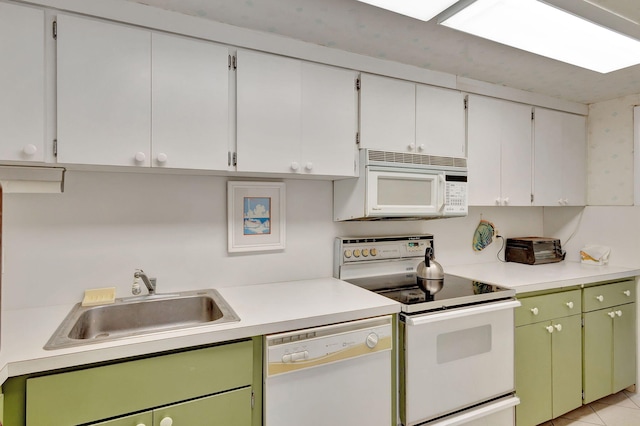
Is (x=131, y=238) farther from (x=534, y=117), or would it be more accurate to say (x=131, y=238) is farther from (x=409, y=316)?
(x=534, y=117)

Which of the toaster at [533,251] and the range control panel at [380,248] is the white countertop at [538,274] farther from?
the range control panel at [380,248]

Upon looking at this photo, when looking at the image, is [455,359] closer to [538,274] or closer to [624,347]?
[538,274]

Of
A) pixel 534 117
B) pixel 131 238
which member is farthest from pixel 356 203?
pixel 534 117

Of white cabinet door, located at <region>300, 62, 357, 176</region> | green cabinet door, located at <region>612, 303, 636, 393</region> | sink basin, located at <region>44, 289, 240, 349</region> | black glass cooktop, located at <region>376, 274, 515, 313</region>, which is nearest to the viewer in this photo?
sink basin, located at <region>44, 289, 240, 349</region>

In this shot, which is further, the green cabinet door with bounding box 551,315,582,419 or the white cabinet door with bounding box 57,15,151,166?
the green cabinet door with bounding box 551,315,582,419

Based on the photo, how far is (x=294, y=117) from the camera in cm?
184

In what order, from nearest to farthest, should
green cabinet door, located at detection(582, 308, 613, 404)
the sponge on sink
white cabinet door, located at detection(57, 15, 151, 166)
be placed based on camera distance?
white cabinet door, located at detection(57, 15, 151, 166), the sponge on sink, green cabinet door, located at detection(582, 308, 613, 404)

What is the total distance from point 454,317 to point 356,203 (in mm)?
791

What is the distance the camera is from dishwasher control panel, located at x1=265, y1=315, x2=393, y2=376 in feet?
4.72

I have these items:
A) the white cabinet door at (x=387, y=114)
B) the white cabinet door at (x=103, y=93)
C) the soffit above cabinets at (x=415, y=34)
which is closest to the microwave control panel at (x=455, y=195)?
the white cabinet door at (x=387, y=114)

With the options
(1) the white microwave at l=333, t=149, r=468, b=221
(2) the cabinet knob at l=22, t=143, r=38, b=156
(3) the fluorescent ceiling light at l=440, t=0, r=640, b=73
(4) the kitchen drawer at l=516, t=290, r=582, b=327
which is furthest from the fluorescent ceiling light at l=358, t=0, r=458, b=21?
(4) the kitchen drawer at l=516, t=290, r=582, b=327

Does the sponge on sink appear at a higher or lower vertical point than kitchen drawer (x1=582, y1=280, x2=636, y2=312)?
higher

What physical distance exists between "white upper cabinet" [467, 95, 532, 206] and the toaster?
1.17 feet

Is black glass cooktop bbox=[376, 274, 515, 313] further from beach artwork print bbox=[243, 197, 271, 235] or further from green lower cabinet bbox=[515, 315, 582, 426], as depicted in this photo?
beach artwork print bbox=[243, 197, 271, 235]
